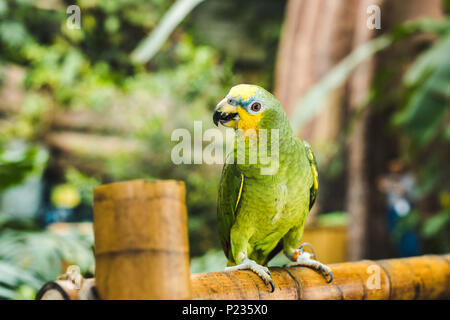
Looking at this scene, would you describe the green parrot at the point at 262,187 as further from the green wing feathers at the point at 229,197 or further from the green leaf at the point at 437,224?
the green leaf at the point at 437,224

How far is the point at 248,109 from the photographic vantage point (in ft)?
1.60

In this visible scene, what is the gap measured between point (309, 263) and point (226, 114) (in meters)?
0.28

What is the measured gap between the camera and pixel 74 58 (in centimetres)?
307

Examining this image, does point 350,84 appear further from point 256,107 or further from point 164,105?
point 256,107

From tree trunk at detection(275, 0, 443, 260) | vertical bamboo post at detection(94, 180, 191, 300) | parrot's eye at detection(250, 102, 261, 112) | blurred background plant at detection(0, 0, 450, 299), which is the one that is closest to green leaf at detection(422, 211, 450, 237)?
blurred background plant at detection(0, 0, 450, 299)

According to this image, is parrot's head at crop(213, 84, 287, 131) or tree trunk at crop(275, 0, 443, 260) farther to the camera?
tree trunk at crop(275, 0, 443, 260)

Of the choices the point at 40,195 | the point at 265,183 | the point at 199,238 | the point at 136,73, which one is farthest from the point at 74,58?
the point at 265,183

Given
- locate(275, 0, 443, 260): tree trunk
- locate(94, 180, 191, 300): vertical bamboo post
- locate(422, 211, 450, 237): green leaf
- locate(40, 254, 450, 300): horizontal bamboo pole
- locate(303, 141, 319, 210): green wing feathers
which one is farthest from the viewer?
locate(275, 0, 443, 260): tree trunk

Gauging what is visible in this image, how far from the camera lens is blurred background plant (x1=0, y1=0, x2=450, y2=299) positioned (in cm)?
192

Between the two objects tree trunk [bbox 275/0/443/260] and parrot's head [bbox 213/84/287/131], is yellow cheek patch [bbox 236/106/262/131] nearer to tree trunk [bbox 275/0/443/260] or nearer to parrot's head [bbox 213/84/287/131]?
parrot's head [bbox 213/84/287/131]

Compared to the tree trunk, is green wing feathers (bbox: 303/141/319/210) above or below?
below

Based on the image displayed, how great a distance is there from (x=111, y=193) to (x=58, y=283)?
0.12m

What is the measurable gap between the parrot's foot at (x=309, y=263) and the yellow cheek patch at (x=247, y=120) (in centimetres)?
23
